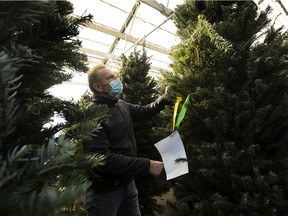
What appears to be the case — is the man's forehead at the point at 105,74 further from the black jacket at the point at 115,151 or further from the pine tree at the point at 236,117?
the pine tree at the point at 236,117

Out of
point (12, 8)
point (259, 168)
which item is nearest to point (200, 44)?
point (259, 168)

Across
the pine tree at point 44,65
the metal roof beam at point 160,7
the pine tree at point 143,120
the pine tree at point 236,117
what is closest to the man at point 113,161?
the pine tree at point 236,117

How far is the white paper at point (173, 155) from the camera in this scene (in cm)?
212

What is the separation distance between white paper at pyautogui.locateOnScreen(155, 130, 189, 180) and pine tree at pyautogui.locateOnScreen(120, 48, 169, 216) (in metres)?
1.67

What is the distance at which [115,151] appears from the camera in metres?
2.55

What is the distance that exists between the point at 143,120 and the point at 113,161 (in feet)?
7.29

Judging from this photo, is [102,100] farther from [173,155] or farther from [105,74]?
[173,155]

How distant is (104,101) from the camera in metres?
2.65

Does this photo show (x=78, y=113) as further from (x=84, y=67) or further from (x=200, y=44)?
(x=200, y=44)

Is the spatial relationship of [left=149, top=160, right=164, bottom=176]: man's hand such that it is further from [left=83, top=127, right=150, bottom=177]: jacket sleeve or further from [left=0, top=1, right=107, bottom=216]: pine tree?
[left=0, top=1, right=107, bottom=216]: pine tree

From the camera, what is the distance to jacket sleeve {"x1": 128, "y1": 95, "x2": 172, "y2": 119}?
2.99 metres

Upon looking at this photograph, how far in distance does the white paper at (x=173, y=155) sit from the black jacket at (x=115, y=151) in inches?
7.8

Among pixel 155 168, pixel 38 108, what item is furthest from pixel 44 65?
pixel 155 168

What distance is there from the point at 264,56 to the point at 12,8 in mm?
2047
